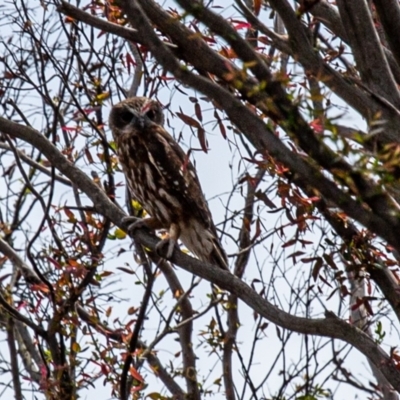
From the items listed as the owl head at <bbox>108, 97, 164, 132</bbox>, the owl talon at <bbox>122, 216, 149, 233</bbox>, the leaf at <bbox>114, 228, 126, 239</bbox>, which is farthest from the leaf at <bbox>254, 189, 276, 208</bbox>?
the owl head at <bbox>108, 97, 164, 132</bbox>

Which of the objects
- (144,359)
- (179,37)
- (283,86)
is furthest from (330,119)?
(144,359)

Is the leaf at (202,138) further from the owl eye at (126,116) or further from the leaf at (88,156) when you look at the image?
the owl eye at (126,116)

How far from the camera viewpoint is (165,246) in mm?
4988

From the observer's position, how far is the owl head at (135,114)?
240 inches

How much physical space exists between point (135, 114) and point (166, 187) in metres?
0.53

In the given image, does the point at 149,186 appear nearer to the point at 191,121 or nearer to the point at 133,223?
the point at 133,223

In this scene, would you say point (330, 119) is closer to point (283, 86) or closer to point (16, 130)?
point (283, 86)

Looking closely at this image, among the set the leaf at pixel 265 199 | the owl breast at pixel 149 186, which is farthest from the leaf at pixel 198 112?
the owl breast at pixel 149 186

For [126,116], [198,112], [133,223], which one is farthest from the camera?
[126,116]

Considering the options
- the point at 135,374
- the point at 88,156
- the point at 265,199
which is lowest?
the point at 135,374

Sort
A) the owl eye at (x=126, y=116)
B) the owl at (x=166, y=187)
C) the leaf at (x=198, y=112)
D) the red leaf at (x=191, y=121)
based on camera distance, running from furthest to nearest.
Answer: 1. the owl eye at (x=126, y=116)
2. the owl at (x=166, y=187)
3. the leaf at (x=198, y=112)
4. the red leaf at (x=191, y=121)

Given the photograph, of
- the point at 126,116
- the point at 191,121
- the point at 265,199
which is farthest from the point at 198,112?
the point at 126,116

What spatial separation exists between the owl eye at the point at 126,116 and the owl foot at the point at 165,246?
4.47 ft

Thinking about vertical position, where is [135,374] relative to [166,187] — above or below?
below
